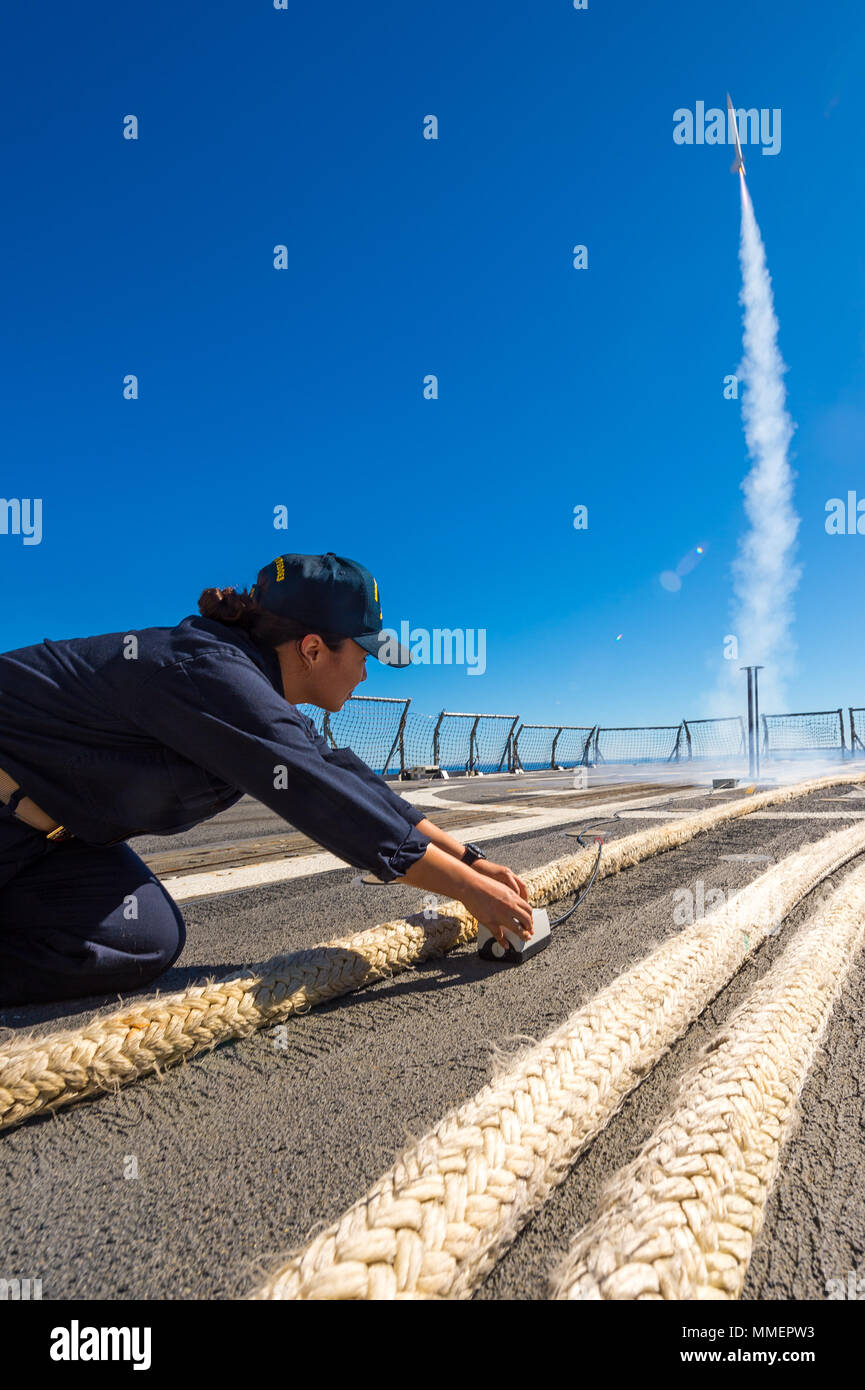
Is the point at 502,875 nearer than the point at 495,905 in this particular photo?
No

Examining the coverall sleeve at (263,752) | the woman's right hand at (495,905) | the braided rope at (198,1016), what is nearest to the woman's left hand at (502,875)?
the woman's right hand at (495,905)

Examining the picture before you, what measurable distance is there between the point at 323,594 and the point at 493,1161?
4.00 feet

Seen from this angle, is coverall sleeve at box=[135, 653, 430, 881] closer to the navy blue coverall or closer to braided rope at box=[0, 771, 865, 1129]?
the navy blue coverall

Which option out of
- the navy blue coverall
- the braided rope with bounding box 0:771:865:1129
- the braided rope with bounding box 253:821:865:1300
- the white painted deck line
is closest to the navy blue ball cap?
the navy blue coverall

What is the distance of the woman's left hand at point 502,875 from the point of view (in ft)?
5.74

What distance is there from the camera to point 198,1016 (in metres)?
1.21

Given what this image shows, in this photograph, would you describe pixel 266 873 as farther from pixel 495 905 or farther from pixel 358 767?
pixel 495 905

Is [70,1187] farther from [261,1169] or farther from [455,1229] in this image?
[455,1229]

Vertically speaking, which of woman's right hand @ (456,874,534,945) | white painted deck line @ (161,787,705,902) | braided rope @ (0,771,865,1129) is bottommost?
white painted deck line @ (161,787,705,902)

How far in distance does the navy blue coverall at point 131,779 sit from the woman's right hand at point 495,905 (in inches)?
7.6

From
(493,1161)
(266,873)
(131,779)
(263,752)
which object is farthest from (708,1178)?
(266,873)

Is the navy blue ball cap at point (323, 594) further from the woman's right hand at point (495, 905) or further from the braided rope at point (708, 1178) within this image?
the braided rope at point (708, 1178)

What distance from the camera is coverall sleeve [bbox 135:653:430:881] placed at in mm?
1330
